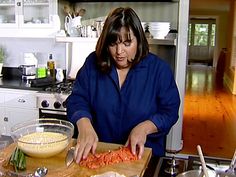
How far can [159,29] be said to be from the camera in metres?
2.98

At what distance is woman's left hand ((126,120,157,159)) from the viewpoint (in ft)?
4.10

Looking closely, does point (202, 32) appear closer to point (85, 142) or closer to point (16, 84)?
point (16, 84)

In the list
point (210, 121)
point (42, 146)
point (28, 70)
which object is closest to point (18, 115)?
point (28, 70)

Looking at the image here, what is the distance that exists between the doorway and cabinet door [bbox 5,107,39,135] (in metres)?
12.6

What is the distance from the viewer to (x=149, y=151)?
1.32 meters

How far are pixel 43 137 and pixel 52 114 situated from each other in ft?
5.29

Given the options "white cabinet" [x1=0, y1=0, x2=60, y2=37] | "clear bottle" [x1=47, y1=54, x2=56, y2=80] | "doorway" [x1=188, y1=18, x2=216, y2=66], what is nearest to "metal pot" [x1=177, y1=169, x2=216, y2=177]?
"white cabinet" [x1=0, y1=0, x2=60, y2=37]

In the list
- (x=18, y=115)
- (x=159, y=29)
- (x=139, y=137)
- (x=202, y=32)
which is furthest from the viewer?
(x=202, y=32)

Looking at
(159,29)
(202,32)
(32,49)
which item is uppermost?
(202,32)

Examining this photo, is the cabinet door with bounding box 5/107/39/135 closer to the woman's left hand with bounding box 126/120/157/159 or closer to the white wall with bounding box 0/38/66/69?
the white wall with bounding box 0/38/66/69

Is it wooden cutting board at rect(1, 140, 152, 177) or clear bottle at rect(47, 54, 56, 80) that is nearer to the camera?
wooden cutting board at rect(1, 140, 152, 177)

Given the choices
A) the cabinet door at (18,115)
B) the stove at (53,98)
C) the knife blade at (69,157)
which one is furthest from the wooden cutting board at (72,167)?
the cabinet door at (18,115)

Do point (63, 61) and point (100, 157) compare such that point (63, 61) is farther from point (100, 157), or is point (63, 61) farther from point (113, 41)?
point (100, 157)

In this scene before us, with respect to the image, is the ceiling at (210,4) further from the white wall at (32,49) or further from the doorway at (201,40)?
the white wall at (32,49)
